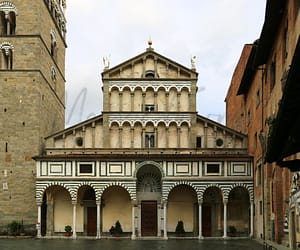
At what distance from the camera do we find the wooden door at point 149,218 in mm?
42125

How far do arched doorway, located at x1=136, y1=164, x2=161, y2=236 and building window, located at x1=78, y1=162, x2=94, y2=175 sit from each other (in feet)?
11.1

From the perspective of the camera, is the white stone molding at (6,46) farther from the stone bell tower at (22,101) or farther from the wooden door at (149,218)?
the wooden door at (149,218)

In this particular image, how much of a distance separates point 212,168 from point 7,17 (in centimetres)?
1852

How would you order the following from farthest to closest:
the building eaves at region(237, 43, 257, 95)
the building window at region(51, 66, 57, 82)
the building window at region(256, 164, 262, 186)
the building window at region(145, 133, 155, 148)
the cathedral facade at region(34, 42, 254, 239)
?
1. the building window at region(51, 66, 57, 82)
2. the building window at region(145, 133, 155, 148)
3. the cathedral facade at region(34, 42, 254, 239)
4. the building window at region(256, 164, 262, 186)
5. the building eaves at region(237, 43, 257, 95)

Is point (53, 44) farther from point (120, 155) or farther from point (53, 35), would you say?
point (120, 155)

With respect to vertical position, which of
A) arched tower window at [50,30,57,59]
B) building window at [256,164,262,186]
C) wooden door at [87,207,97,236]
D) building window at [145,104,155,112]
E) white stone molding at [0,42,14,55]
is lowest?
wooden door at [87,207,97,236]

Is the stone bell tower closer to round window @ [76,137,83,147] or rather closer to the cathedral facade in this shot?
the cathedral facade

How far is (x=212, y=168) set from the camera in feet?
135

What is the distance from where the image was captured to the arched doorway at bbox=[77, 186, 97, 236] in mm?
42688

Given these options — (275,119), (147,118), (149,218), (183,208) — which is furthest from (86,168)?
(275,119)

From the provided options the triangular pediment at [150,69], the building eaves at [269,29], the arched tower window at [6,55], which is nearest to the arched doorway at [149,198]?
the triangular pediment at [150,69]

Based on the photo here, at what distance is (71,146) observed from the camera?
4297cm

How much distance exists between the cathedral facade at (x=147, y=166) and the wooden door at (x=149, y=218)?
0.07 m

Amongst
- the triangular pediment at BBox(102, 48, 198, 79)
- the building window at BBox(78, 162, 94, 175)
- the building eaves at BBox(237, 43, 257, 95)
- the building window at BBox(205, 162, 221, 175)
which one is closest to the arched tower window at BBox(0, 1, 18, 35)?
the triangular pediment at BBox(102, 48, 198, 79)
